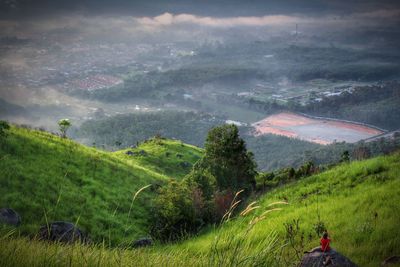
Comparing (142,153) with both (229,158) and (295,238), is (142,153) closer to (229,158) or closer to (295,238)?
(229,158)

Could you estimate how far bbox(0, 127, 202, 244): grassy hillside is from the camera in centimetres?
2519

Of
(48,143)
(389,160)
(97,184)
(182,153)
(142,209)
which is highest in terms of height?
(389,160)

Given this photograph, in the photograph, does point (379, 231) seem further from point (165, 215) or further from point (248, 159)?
point (248, 159)

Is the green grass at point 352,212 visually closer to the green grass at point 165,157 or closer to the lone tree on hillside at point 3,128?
the lone tree on hillside at point 3,128

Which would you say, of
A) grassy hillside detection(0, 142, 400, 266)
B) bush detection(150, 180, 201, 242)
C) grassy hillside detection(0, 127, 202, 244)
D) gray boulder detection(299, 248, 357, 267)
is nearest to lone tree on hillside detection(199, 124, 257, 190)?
grassy hillside detection(0, 127, 202, 244)

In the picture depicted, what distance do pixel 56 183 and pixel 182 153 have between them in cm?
6059

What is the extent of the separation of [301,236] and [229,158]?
1357 inches

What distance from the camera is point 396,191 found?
43.7 feet

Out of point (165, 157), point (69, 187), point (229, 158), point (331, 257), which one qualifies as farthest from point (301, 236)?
point (165, 157)

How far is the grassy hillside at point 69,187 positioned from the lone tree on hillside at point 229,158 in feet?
26.6

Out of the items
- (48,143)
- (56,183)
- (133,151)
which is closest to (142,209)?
(56,183)

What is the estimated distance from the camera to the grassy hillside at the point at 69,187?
2519 cm

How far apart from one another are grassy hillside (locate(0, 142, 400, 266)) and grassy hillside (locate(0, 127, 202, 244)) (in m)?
10.1

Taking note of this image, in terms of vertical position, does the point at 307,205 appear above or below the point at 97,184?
above
